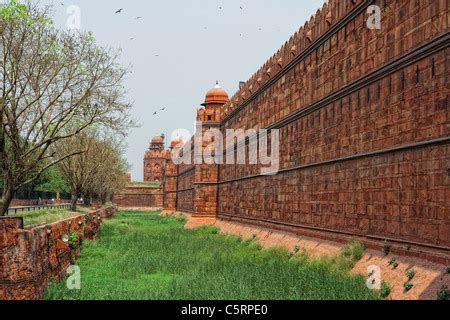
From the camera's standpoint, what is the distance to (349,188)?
1291cm

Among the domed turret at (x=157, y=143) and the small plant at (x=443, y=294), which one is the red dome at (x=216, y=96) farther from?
the domed turret at (x=157, y=143)

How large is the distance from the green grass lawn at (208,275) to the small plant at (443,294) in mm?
1143

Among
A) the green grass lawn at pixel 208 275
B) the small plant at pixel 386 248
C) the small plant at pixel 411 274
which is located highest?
the small plant at pixel 386 248

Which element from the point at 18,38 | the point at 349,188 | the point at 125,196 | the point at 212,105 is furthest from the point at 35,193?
the point at 349,188

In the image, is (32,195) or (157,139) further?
(157,139)

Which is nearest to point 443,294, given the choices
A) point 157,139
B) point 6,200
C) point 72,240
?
point 72,240

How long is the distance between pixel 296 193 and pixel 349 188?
13.6 ft

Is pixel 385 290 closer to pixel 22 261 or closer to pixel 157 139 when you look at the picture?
pixel 22 261

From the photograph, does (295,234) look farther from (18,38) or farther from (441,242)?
(18,38)

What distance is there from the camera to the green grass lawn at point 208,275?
917 centimetres

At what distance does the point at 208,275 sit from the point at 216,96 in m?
23.6

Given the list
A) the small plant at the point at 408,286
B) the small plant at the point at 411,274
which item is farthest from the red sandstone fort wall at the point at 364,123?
the small plant at the point at 408,286

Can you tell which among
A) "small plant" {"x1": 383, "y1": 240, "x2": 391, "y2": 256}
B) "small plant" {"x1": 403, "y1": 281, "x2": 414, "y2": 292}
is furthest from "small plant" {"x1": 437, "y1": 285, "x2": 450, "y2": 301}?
"small plant" {"x1": 383, "y1": 240, "x2": 391, "y2": 256}

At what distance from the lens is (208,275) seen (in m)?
11.4
